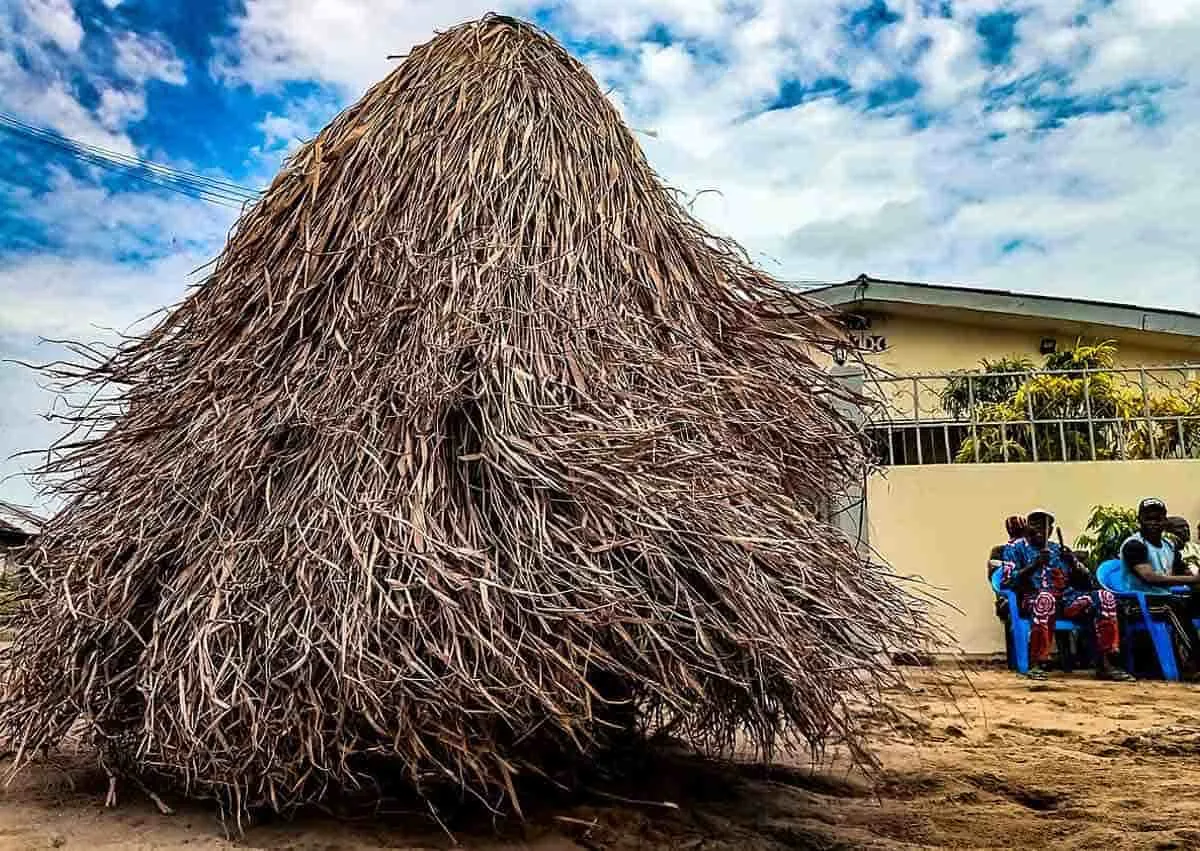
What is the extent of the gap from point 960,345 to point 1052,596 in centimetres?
705

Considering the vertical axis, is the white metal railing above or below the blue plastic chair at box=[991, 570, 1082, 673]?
above

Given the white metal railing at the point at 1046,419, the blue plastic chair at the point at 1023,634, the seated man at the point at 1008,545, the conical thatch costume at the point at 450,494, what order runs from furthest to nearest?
the white metal railing at the point at 1046,419
the seated man at the point at 1008,545
the blue plastic chair at the point at 1023,634
the conical thatch costume at the point at 450,494

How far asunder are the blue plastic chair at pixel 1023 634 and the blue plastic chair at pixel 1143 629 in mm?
390

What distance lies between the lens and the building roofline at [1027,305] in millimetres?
13734

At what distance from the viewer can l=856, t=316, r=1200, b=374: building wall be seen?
1464 cm

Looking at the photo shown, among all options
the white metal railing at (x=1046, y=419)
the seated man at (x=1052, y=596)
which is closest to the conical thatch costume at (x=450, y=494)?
the seated man at (x=1052, y=596)

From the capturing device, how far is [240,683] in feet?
9.93

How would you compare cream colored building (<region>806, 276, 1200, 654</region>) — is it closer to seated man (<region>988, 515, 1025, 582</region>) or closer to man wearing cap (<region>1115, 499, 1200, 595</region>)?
seated man (<region>988, 515, 1025, 582</region>)

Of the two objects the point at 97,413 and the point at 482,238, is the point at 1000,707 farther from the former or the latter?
the point at 97,413

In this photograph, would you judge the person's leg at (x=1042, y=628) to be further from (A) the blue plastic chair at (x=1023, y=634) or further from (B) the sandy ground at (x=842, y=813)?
(B) the sandy ground at (x=842, y=813)

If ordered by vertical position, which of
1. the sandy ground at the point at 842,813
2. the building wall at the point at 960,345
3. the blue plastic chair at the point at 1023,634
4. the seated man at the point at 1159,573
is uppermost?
the building wall at the point at 960,345

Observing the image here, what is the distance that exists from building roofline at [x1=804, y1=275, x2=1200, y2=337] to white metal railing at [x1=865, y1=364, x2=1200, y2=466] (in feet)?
10.1

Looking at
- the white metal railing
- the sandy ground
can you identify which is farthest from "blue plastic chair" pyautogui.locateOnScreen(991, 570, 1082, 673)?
the sandy ground

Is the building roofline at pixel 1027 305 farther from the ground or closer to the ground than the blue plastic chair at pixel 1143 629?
farther from the ground
